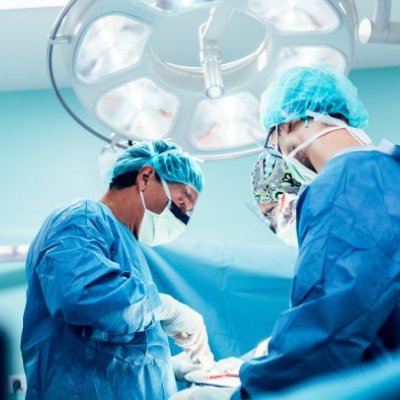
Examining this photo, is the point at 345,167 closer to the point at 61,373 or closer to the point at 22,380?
the point at 61,373

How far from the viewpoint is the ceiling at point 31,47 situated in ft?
9.80

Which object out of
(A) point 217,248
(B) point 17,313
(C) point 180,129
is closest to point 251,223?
(A) point 217,248

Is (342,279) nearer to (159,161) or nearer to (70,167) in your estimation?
(159,161)

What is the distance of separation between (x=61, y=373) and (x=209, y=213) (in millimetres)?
1438

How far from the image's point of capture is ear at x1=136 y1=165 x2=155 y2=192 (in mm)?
2332

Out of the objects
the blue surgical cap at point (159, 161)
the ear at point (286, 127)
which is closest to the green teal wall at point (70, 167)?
the blue surgical cap at point (159, 161)

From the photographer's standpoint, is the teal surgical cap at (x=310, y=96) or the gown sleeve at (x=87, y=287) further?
the gown sleeve at (x=87, y=287)

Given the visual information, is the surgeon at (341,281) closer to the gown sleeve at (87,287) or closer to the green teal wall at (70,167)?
the gown sleeve at (87,287)

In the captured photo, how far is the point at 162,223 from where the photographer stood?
2381 mm

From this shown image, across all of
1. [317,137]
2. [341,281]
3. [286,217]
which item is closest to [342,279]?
[341,281]

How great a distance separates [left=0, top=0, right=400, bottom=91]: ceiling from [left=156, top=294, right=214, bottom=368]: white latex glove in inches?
51.8

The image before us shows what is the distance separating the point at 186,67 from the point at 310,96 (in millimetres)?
302

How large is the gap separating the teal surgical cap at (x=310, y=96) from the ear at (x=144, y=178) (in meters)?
0.65

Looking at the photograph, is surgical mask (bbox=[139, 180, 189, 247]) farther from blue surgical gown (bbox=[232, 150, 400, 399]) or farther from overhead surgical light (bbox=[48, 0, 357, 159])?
blue surgical gown (bbox=[232, 150, 400, 399])
